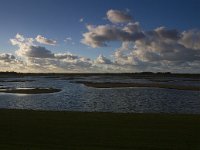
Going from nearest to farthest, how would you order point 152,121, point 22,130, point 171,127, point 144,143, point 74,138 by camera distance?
point 144,143 → point 74,138 → point 22,130 → point 171,127 → point 152,121

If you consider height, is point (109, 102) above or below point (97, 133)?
below

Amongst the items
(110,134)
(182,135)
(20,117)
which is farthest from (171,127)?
(20,117)

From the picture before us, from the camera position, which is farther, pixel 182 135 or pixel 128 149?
pixel 182 135

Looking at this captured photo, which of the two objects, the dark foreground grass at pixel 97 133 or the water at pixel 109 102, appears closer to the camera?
the dark foreground grass at pixel 97 133

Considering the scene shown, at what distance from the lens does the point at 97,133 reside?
15.0 meters

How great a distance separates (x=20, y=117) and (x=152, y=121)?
26.1ft

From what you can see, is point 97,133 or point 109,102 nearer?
point 97,133

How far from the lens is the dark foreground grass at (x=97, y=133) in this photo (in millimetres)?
12766

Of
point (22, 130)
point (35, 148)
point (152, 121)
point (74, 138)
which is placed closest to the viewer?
point (35, 148)

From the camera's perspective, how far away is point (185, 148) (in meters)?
12.4

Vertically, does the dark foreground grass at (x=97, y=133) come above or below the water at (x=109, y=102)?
above

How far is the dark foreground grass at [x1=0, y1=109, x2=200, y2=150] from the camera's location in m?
12.8

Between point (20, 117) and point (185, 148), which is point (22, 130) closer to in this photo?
point (20, 117)

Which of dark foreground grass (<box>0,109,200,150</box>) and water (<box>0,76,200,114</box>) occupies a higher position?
dark foreground grass (<box>0,109,200,150</box>)
